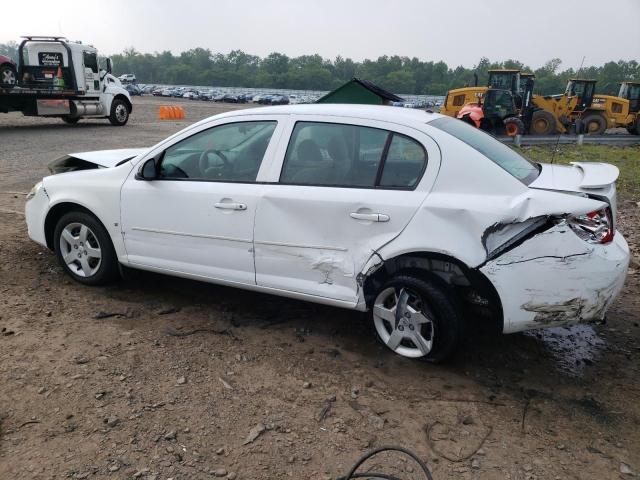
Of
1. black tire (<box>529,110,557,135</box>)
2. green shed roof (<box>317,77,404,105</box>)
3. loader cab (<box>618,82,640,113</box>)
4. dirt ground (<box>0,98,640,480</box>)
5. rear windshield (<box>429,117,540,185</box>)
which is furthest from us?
loader cab (<box>618,82,640,113</box>)

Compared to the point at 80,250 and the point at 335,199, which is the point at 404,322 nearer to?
the point at 335,199

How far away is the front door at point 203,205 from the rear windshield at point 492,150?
1.22m

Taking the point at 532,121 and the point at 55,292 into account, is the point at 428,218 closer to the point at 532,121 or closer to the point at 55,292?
the point at 55,292

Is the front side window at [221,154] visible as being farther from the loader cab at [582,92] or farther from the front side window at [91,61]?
the loader cab at [582,92]

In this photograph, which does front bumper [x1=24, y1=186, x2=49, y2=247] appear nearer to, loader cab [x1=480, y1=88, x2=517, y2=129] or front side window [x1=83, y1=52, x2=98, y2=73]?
front side window [x1=83, y1=52, x2=98, y2=73]

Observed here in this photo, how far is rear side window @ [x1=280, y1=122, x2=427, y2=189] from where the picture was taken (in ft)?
10.8

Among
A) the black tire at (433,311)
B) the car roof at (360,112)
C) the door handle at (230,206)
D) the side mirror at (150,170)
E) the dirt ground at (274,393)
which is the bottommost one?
the dirt ground at (274,393)

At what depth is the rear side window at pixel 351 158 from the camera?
330cm

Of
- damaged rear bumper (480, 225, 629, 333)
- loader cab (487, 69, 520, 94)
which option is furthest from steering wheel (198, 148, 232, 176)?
loader cab (487, 69, 520, 94)

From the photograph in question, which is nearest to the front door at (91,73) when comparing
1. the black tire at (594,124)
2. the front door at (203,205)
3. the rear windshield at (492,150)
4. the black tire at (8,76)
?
the black tire at (8,76)

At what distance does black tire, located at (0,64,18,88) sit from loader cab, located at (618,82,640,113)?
24.1 meters

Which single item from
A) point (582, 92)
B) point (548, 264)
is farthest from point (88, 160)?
point (582, 92)

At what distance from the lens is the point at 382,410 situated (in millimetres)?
2959

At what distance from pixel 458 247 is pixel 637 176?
1028 centimetres
